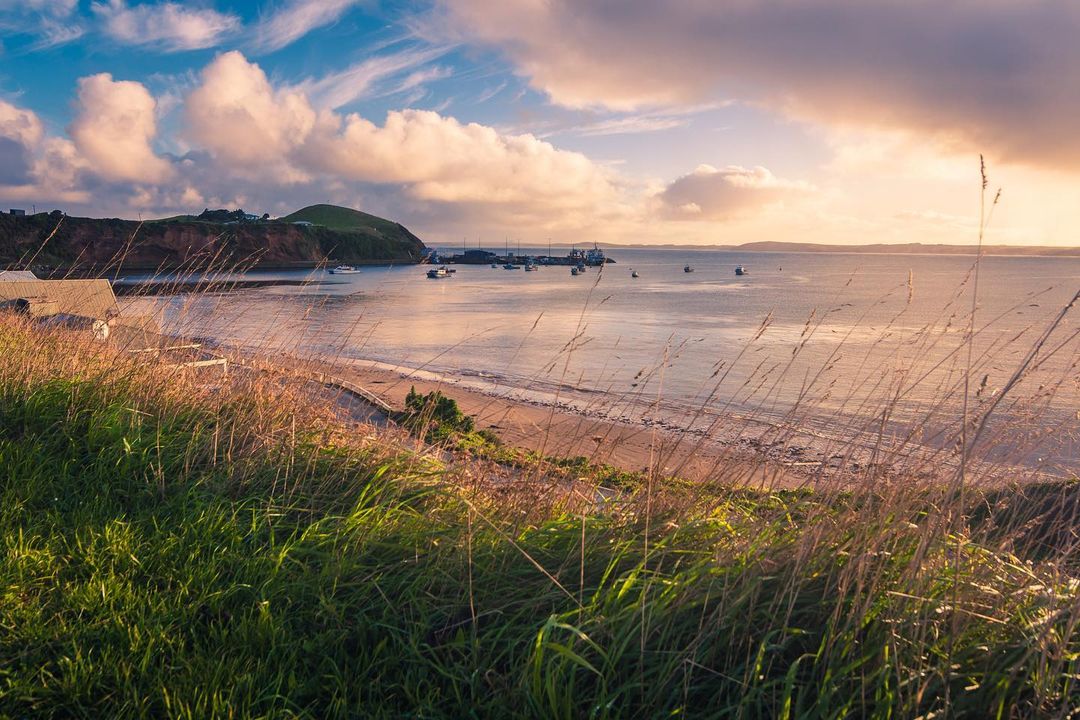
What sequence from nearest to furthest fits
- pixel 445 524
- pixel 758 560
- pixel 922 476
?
pixel 758 560, pixel 922 476, pixel 445 524

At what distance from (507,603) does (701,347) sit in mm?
37393

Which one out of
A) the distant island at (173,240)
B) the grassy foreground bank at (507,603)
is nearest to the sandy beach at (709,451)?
the grassy foreground bank at (507,603)

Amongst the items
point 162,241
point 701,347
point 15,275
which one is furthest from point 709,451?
point 162,241

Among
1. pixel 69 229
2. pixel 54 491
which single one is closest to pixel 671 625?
pixel 54 491

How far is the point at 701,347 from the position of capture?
39125 mm

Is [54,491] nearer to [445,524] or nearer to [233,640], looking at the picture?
[233,640]

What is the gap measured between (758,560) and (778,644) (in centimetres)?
38

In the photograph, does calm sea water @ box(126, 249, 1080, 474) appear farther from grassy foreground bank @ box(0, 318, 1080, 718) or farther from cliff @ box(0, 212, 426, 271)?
cliff @ box(0, 212, 426, 271)

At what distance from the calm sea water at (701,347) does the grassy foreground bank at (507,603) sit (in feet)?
2.49

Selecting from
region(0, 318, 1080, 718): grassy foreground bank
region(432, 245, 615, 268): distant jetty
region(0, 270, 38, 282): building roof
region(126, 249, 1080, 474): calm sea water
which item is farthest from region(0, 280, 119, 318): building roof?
region(432, 245, 615, 268): distant jetty

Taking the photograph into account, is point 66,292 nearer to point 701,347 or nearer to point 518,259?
point 701,347

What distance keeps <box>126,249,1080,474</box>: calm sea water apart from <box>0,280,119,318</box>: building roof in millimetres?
3665

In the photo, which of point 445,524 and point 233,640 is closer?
point 233,640

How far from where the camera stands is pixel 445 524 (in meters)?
3.82
